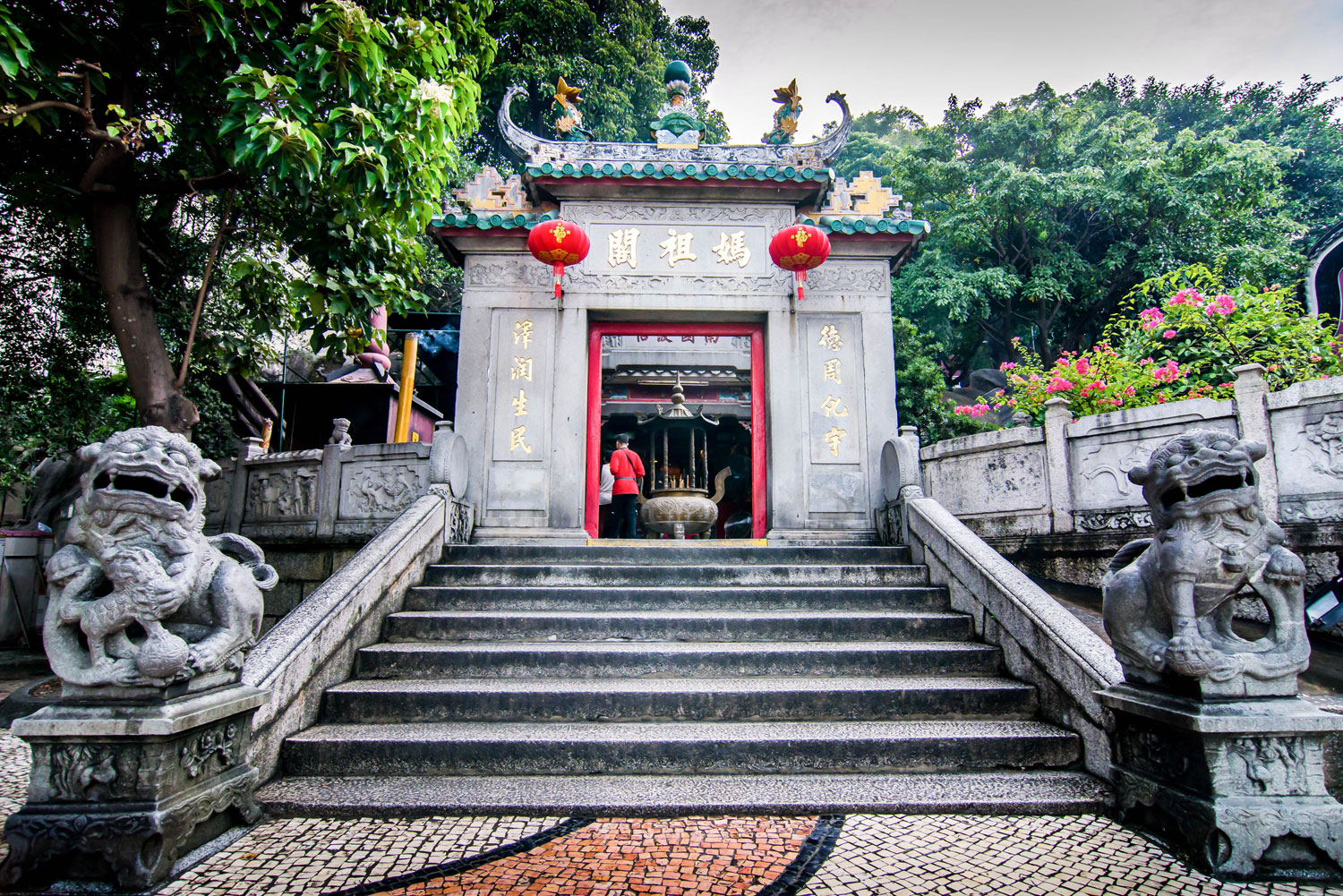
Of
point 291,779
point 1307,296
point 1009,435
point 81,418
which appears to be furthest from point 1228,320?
point 81,418

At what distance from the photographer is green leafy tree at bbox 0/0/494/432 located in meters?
4.63

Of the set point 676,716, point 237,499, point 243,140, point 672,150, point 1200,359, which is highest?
point 672,150

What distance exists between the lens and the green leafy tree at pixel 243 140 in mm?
4633

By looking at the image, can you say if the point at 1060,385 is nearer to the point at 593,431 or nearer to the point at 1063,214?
the point at 593,431

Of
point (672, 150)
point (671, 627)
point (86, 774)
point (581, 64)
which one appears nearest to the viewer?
point (86, 774)

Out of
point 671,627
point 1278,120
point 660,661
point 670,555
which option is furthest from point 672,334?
point 1278,120

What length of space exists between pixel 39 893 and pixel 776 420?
6.37 meters

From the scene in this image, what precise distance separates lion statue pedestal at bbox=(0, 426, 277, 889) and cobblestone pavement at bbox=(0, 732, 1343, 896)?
260 millimetres

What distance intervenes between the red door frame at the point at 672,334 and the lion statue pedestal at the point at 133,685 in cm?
483

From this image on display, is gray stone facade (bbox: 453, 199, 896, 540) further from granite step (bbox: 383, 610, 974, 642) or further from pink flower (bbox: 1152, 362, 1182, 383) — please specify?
pink flower (bbox: 1152, 362, 1182, 383)

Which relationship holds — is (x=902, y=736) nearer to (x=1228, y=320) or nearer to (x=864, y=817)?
(x=864, y=817)

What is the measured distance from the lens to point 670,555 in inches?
228

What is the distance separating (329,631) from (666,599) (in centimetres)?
216

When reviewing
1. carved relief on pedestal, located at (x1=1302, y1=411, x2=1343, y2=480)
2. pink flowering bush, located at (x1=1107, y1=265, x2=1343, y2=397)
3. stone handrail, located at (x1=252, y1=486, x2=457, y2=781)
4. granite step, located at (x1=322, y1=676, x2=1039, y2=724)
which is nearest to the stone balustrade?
stone handrail, located at (x1=252, y1=486, x2=457, y2=781)
